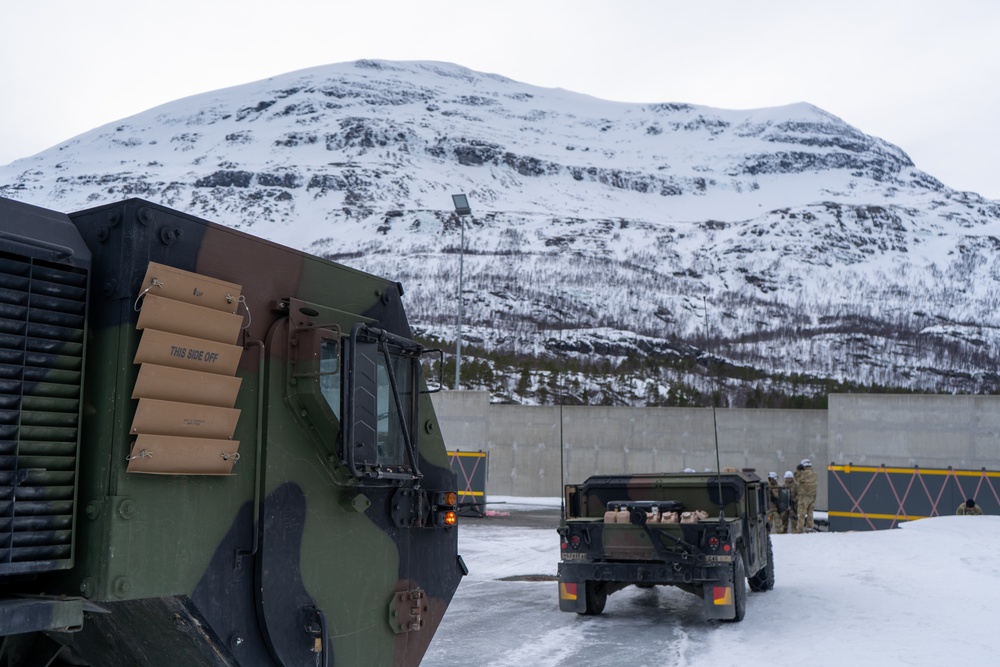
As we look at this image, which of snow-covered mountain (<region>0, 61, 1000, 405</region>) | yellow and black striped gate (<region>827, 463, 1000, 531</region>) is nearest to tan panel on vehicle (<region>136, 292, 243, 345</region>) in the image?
yellow and black striped gate (<region>827, 463, 1000, 531</region>)

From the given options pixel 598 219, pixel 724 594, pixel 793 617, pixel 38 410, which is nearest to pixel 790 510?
pixel 793 617

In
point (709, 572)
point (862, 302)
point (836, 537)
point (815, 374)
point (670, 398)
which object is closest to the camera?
point (709, 572)

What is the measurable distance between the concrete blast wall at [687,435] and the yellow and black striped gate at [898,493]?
52cm

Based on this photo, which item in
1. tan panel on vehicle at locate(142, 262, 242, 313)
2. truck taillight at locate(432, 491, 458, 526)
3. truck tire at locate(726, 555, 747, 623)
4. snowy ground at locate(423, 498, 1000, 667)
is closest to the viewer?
tan panel on vehicle at locate(142, 262, 242, 313)

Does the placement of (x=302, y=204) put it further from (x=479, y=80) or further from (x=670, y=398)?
(x=479, y=80)

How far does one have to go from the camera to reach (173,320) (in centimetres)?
375

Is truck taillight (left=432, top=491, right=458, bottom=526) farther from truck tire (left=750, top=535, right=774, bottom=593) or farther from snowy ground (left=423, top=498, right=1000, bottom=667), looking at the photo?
truck tire (left=750, top=535, right=774, bottom=593)

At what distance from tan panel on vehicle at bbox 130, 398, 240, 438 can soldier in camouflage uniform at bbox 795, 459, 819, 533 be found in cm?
1824

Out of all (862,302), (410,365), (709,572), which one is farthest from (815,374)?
(410,365)

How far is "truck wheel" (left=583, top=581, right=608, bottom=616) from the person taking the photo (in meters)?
10.4

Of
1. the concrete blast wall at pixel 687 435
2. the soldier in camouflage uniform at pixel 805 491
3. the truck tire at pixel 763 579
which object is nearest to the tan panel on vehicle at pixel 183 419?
the truck tire at pixel 763 579

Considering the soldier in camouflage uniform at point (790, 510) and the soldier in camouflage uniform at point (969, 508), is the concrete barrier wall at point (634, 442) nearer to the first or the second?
the soldier in camouflage uniform at point (790, 510)

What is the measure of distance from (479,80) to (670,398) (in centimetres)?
16287

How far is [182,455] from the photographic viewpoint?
371 centimetres
